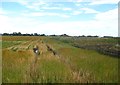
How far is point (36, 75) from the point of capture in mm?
12047

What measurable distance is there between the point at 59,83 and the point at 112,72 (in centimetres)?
325

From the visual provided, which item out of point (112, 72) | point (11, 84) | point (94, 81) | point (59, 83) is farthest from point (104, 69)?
point (11, 84)

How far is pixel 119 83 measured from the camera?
10.7 m

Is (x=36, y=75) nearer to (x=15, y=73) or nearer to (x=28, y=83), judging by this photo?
(x=15, y=73)

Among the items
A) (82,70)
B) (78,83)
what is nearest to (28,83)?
(78,83)

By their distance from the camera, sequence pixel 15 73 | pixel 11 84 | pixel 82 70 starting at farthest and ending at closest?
pixel 82 70 < pixel 15 73 < pixel 11 84

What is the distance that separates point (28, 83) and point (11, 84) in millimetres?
544

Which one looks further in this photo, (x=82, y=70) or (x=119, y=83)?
(x=82, y=70)

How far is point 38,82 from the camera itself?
10398 millimetres

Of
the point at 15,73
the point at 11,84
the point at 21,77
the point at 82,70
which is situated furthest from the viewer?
the point at 82,70

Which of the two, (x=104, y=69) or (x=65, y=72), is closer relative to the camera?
(x=65, y=72)

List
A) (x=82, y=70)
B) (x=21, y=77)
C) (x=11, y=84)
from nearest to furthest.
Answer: (x=11, y=84) → (x=21, y=77) → (x=82, y=70)

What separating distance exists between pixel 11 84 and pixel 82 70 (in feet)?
12.8

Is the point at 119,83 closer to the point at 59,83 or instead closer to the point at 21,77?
the point at 59,83
